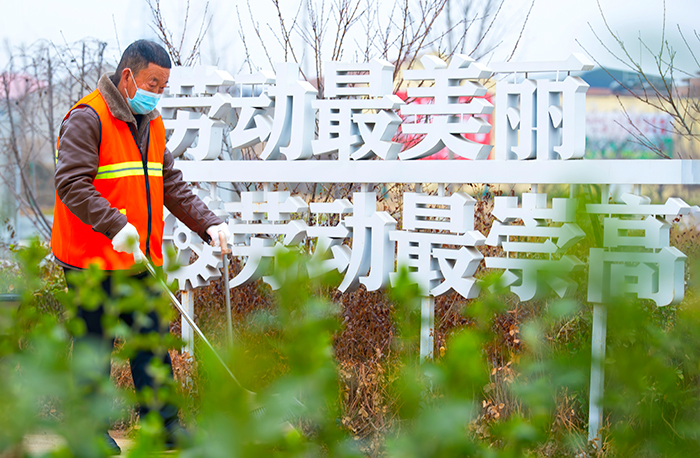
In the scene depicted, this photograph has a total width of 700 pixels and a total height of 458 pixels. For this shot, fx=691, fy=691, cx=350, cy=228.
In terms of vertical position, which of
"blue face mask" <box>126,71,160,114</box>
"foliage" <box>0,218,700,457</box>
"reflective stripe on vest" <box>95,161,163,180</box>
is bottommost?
"foliage" <box>0,218,700,457</box>

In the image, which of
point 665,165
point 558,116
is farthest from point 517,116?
point 665,165

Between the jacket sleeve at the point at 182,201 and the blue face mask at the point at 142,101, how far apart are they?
30 centimetres

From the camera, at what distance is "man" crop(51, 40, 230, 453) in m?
2.58

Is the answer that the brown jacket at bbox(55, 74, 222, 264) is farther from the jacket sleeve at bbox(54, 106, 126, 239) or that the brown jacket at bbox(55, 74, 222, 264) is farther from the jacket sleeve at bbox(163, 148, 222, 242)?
the jacket sleeve at bbox(163, 148, 222, 242)

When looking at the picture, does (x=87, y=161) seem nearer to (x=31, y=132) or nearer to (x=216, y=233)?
(x=216, y=233)

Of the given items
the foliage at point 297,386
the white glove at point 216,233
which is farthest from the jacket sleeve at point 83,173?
the foliage at point 297,386

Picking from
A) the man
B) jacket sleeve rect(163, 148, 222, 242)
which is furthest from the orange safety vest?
jacket sleeve rect(163, 148, 222, 242)

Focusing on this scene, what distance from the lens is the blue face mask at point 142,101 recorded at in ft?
9.02

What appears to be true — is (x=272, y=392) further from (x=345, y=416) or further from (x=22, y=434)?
(x=345, y=416)

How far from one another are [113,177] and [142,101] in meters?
0.33

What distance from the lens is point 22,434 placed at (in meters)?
0.67

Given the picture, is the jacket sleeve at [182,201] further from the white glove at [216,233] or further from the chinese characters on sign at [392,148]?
the chinese characters on sign at [392,148]

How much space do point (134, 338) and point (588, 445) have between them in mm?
2384

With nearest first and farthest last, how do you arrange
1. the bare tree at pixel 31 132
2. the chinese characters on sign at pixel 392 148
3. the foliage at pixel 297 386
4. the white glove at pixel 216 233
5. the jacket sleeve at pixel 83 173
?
the foliage at pixel 297 386 → the jacket sleeve at pixel 83 173 → the white glove at pixel 216 233 → the chinese characters on sign at pixel 392 148 → the bare tree at pixel 31 132
